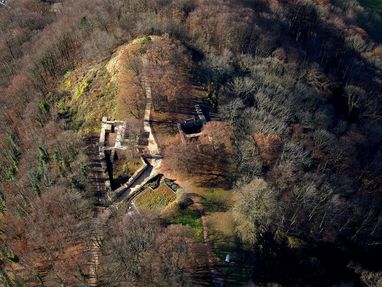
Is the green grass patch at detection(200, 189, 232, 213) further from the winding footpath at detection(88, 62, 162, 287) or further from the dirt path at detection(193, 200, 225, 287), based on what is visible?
the winding footpath at detection(88, 62, 162, 287)

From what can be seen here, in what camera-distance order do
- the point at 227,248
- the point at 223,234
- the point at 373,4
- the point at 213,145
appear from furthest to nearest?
the point at 373,4 → the point at 213,145 → the point at 223,234 → the point at 227,248

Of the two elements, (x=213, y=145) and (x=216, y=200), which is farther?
(x=213, y=145)

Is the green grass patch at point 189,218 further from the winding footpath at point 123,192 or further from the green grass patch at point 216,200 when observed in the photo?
the winding footpath at point 123,192

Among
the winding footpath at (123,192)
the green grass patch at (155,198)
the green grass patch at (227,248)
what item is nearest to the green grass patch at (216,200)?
the green grass patch at (227,248)

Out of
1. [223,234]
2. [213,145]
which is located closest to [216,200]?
[223,234]

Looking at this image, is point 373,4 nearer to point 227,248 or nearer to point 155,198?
point 155,198

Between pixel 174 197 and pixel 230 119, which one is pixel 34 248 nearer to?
pixel 174 197

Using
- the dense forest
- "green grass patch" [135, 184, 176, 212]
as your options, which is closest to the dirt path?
the dense forest

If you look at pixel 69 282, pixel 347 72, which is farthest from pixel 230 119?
pixel 347 72
